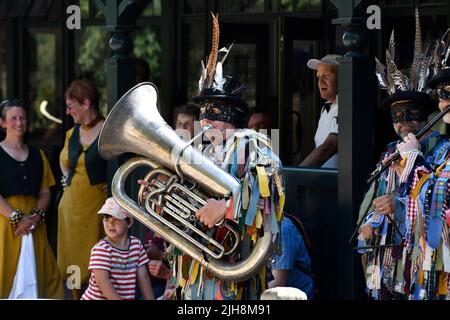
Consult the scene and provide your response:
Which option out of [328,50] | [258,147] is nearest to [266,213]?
[258,147]

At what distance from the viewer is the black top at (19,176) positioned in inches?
341

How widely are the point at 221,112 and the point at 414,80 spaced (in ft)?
3.47

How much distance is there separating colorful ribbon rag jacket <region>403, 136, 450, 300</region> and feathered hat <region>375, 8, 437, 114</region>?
1.04ft

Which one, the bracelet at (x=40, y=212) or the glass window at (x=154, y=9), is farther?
the glass window at (x=154, y=9)

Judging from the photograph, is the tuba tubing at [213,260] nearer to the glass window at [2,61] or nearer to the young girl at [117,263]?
the young girl at [117,263]

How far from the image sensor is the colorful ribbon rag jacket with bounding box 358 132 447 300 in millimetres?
6316

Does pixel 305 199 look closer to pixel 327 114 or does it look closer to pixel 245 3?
pixel 327 114

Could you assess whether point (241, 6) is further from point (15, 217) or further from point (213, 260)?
point (213, 260)

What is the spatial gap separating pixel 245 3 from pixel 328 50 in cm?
A: 98

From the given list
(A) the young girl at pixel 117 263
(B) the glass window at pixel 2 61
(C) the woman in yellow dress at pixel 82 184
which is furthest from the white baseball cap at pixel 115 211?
(B) the glass window at pixel 2 61

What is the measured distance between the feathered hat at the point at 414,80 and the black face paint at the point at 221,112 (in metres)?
0.82

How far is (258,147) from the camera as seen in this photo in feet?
21.2

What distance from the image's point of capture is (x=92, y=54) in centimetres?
1207

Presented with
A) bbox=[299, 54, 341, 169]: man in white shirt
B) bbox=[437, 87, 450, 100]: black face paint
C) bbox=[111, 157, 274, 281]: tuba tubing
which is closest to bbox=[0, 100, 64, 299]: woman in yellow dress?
bbox=[299, 54, 341, 169]: man in white shirt
